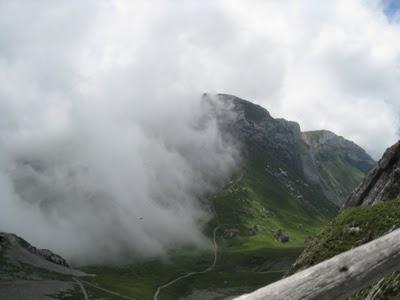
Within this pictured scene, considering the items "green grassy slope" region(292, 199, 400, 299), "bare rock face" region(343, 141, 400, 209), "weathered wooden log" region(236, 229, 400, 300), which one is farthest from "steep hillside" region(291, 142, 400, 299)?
"weathered wooden log" region(236, 229, 400, 300)

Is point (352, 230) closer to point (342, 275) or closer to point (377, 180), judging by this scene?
point (377, 180)

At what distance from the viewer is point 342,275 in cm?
575

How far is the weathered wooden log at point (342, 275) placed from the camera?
518cm

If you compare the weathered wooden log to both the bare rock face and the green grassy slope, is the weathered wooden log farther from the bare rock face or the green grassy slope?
the bare rock face

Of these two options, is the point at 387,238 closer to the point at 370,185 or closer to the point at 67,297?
the point at 370,185

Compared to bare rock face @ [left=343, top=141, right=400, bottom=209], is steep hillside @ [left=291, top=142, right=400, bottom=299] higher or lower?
lower

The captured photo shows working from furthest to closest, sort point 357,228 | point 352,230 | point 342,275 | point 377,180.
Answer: point 377,180 < point 352,230 < point 357,228 < point 342,275

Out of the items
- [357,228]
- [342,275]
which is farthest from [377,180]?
[342,275]

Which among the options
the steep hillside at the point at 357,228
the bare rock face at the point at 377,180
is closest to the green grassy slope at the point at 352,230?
the steep hillside at the point at 357,228

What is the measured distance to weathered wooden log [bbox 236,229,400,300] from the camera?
518cm

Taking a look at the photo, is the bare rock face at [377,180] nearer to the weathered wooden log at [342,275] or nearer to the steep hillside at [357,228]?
the steep hillside at [357,228]

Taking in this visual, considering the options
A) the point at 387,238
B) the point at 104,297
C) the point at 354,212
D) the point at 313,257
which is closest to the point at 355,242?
the point at 313,257

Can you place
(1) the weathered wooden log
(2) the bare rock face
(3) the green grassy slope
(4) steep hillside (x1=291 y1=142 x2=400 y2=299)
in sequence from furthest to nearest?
(2) the bare rock face, (3) the green grassy slope, (4) steep hillside (x1=291 y1=142 x2=400 y2=299), (1) the weathered wooden log

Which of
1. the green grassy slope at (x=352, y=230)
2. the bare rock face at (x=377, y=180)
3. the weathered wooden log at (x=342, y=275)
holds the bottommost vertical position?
the weathered wooden log at (x=342, y=275)
